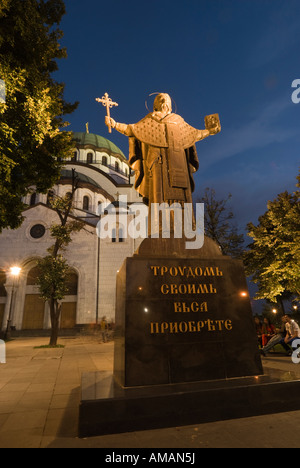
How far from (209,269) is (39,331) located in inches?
909

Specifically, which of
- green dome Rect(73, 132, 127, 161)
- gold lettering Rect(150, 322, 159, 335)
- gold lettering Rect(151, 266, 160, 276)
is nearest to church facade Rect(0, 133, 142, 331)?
green dome Rect(73, 132, 127, 161)

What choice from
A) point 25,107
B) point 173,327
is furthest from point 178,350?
point 25,107

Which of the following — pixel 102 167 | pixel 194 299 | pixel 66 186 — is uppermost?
pixel 102 167

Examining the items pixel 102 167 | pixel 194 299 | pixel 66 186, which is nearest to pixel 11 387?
pixel 194 299

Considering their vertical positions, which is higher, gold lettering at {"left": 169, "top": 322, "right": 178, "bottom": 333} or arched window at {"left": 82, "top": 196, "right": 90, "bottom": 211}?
arched window at {"left": 82, "top": 196, "right": 90, "bottom": 211}

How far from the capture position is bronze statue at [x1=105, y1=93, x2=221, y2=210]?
5.50 m

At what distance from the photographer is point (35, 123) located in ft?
25.1

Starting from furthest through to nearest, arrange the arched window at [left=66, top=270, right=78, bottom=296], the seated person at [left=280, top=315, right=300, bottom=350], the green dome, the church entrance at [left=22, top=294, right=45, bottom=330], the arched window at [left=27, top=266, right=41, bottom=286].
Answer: the green dome < the arched window at [left=66, top=270, right=78, bottom=296] < the arched window at [left=27, top=266, right=41, bottom=286] < the church entrance at [left=22, top=294, right=45, bottom=330] < the seated person at [left=280, top=315, right=300, bottom=350]

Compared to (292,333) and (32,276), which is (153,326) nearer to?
(292,333)

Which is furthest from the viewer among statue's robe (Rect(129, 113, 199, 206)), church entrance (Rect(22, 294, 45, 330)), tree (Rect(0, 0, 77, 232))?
church entrance (Rect(22, 294, 45, 330))

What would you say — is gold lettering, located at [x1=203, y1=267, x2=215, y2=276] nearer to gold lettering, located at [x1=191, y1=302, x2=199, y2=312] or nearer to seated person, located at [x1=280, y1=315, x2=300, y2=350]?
gold lettering, located at [x1=191, y1=302, x2=199, y2=312]

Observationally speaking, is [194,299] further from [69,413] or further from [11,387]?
[11,387]

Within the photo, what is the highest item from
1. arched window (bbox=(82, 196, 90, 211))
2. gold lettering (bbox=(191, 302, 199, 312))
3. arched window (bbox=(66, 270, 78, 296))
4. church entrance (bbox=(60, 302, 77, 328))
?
arched window (bbox=(82, 196, 90, 211))

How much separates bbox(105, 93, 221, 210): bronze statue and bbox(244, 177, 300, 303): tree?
898 centimetres
